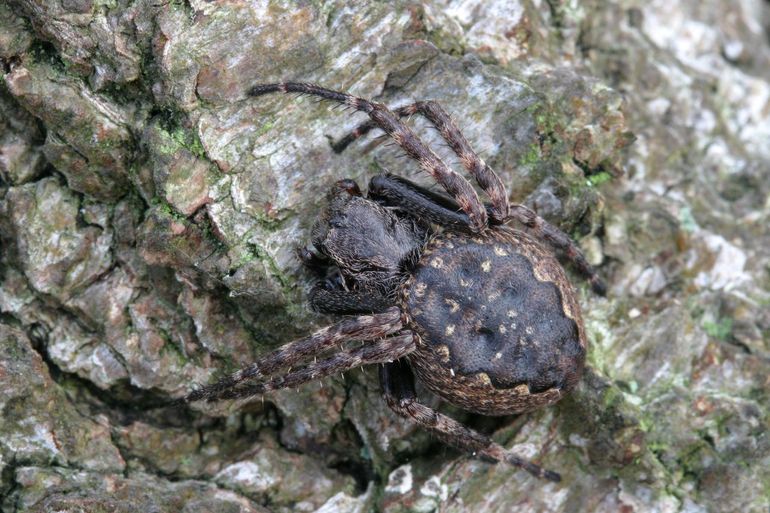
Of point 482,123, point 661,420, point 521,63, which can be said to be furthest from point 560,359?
point 521,63

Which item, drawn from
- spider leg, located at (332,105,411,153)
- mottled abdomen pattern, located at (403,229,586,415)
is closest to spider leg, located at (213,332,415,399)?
mottled abdomen pattern, located at (403,229,586,415)

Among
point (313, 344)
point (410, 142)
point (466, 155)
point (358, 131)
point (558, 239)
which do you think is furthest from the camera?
point (558, 239)

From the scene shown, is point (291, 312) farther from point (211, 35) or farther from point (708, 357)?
point (708, 357)

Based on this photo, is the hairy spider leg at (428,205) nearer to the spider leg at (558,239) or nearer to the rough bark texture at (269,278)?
the spider leg at (558,239)

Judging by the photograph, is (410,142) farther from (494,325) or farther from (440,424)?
(440,424)

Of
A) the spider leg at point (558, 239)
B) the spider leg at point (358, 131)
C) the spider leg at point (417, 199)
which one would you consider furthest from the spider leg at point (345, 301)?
the spider leg at point (558, 239)

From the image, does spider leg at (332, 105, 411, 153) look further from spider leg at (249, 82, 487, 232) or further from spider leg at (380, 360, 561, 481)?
spider leg at (380, 360, 561, 481)

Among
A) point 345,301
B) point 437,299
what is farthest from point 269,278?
point 437,299

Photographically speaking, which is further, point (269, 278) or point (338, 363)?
point (269, 278)
